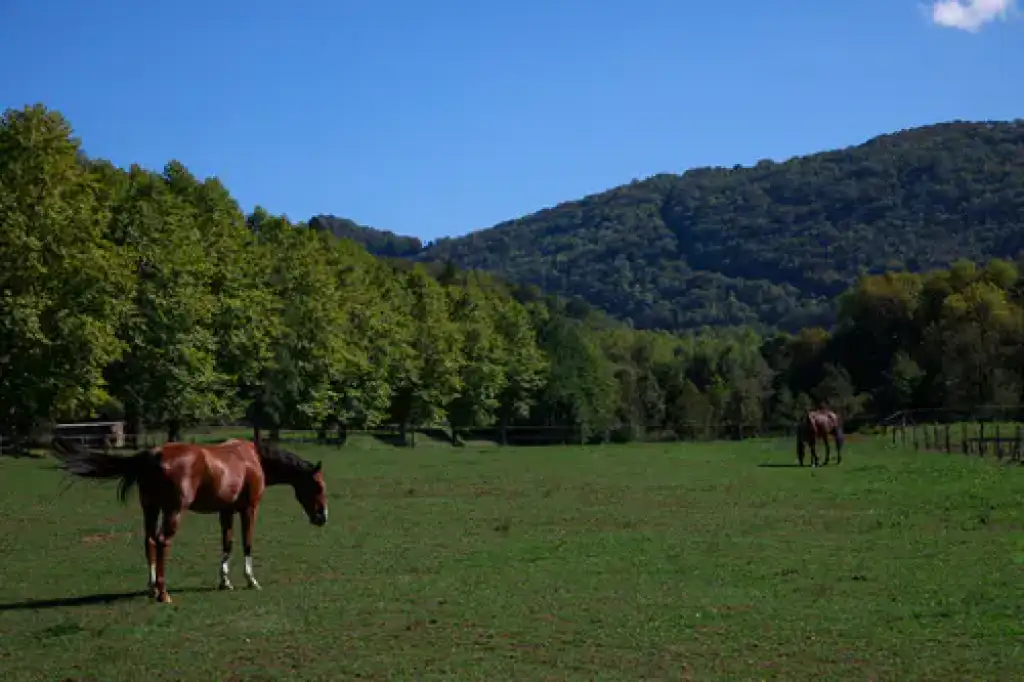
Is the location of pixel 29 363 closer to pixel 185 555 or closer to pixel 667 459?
pixel 185 555

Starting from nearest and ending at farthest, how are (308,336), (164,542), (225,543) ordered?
1. (164,542)
2. (225,543)
3. (308,336)

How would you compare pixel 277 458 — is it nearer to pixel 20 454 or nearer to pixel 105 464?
pixel 105 464

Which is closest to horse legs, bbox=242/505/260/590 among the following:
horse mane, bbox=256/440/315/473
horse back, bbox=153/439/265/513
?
horse back, bbox=153/439/265/513

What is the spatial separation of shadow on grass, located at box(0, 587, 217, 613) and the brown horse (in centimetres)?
30

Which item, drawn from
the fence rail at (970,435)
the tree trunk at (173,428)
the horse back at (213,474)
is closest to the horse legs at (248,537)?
the horse back at (213,474)

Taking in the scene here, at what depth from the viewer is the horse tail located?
13648 mm

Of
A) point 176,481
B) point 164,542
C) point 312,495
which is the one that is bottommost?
point 164,542

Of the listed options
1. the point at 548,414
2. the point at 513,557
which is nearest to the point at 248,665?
the point at 513,557

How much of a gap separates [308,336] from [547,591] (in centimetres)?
4708

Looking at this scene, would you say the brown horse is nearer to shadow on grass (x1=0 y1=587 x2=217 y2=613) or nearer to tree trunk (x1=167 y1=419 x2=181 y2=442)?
shadow on grass (x1=0 y1=587 x2=217 y2=613)

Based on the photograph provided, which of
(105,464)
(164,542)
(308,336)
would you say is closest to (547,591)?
(164,542)

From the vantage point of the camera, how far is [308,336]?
59500mm

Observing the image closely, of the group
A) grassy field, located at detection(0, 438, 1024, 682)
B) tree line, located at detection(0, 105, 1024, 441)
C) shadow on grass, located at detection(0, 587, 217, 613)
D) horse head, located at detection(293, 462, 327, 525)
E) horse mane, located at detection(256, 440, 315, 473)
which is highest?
tree line, located at detection(0, 105, 1024, 441)

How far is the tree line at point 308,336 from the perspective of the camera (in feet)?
123
